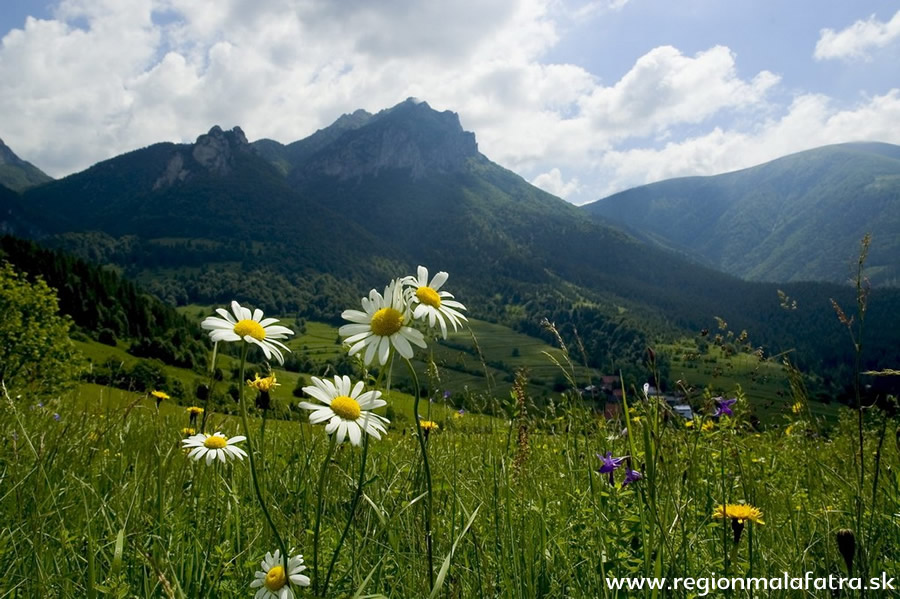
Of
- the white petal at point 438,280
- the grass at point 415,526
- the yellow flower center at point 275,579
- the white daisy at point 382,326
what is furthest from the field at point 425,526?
the white petal at point 438,280

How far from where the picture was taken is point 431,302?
6.61 feet

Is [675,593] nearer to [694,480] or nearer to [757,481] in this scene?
[694,480]

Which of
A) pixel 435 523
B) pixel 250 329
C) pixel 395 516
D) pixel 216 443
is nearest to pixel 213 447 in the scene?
pixel 216 443

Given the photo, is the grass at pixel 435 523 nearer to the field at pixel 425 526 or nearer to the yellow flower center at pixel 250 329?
the field at pixel 425 526

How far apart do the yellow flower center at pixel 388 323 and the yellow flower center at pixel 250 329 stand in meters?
0.42

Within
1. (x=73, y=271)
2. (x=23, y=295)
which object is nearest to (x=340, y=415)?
(x=23, y=295)

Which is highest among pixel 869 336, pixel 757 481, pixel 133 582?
pixel 133 582

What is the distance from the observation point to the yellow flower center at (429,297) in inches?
79.0

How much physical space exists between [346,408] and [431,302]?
1.60ft

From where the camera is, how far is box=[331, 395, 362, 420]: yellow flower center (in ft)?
5.98

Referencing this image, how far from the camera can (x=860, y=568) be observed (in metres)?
2.46

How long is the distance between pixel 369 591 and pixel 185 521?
1.39 meters

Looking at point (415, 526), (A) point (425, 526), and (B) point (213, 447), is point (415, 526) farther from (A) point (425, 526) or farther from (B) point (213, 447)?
(B) point (213, 447)

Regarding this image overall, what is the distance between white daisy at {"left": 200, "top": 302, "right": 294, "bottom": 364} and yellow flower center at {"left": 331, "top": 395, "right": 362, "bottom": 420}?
244 millimetres
